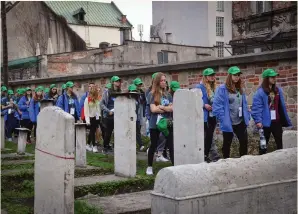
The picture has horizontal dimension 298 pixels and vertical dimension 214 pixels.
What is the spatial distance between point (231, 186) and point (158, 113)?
4.29 metres

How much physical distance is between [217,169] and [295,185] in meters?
1.09

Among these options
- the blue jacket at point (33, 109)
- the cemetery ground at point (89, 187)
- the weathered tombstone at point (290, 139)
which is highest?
the blue jacket at point (33, 109)

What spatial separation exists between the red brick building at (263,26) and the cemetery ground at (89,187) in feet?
52.6

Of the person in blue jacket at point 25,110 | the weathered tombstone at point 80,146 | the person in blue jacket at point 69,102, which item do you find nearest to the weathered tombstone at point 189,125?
the weathered tombstone at point 80,146

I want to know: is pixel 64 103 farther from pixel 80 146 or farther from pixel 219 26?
pixel 219 26

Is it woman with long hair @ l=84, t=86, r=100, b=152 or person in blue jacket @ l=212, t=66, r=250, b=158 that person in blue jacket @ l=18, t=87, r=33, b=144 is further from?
person in blue jacket @ l=212, t=66, r=250, b=158

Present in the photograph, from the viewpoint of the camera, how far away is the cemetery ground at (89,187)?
22.6ft

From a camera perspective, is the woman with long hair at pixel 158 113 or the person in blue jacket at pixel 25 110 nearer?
Result: the woman with long hair at pixel 158 113

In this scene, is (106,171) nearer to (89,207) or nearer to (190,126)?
(190,126)

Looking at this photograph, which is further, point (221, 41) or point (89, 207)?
point (221, 41)

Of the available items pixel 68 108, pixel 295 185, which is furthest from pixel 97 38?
pixel 295 185

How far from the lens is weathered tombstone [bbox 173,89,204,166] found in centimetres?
823

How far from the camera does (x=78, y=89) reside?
2028cm

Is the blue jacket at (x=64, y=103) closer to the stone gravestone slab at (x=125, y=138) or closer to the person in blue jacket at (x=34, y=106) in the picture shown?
the person in blue jacket at (x=34, y=106)
